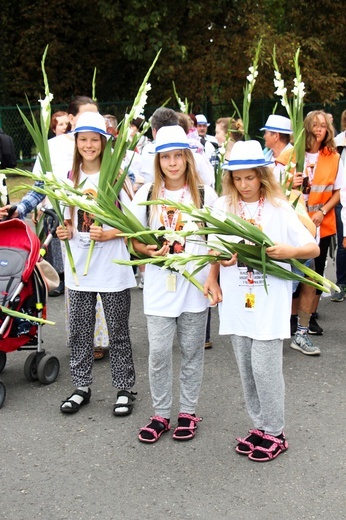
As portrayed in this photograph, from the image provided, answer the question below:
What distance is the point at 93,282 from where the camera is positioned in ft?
17.3

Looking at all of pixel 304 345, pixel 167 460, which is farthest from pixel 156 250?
pixel 304 345

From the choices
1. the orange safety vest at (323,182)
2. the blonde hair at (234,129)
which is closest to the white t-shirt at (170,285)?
the orange safety vest at (323,182)

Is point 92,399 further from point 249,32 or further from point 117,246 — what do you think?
point 249,32

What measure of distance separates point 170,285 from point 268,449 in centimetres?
107

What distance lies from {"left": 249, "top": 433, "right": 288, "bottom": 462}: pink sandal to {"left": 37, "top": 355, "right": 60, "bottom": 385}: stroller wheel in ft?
6.31

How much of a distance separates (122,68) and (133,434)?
2164cm

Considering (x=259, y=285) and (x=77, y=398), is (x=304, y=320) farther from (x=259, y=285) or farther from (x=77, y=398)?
(x=259, y=285)

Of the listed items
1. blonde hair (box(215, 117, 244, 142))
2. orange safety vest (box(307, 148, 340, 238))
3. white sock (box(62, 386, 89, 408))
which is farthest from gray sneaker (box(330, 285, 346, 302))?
white sock (box(62, 386, 89, 408))

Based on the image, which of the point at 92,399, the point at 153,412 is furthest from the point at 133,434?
the point at 92,399

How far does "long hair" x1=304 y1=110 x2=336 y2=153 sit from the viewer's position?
6773 millimetres

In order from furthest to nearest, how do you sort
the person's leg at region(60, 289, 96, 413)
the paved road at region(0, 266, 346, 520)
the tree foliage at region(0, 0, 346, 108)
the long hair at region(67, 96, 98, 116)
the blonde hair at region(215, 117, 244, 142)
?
the tree foliage at region(0, 0, 346, 108) < the blonde hair at region(215, 117, 244, 142) < the long hair at region(67, 96, 98, 116) < the person's leg at region(60, 289, 96, 413) < the paved road at region(0, 266, 346, 520)

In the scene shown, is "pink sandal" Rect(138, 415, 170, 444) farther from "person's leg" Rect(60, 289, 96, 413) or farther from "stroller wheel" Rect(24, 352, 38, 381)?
"stroller wheel" Rect(24, 352, 38, 381)

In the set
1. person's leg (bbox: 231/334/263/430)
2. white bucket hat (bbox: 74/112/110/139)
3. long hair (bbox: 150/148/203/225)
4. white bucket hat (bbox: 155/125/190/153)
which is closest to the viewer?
person's leg (bbox: 231/334/263/430)

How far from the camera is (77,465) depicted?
15.2 ft
